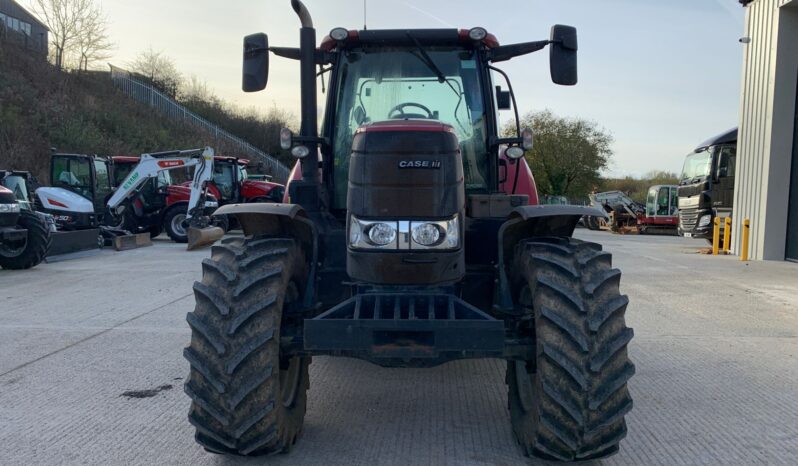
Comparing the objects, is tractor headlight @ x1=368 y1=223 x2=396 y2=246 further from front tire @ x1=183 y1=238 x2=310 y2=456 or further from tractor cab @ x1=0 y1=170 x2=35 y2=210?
tractor cab @ x1=0 y1=170 x2=35 y2=210

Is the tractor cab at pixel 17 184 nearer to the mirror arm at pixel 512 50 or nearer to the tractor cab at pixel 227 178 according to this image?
the tractor cab at pixel 227 178

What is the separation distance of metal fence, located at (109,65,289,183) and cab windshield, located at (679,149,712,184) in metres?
25.2

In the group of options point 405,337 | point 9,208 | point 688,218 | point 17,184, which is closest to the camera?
point 405,337

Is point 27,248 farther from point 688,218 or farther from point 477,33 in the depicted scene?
point 688,218

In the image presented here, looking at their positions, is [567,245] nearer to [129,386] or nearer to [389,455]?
[389,455]

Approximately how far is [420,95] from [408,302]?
1653 mm

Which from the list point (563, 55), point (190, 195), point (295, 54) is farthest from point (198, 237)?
point (563, 55)

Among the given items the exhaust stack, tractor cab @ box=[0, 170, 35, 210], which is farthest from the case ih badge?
tractor cab @ box=[0, 170, 35, 210]

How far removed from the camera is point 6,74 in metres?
26.3

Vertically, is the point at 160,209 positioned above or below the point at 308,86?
below

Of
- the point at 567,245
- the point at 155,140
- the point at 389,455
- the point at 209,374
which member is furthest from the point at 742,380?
the point at 155,140

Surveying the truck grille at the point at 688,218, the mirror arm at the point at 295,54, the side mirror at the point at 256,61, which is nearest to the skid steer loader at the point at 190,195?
the mirror arm at the point at 295,54

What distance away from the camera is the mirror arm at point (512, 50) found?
4.14m

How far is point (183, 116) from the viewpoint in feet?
127
